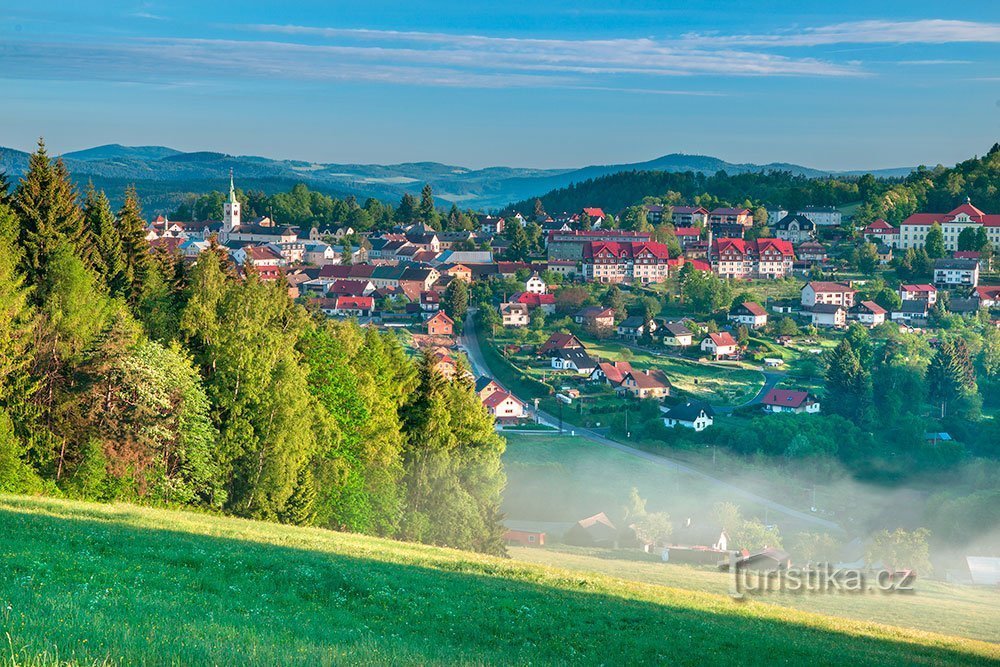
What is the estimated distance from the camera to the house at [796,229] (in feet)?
375

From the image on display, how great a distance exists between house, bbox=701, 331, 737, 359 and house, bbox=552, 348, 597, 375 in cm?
827

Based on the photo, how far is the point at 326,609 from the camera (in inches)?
459

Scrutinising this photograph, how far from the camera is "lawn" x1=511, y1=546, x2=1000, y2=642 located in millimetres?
19516

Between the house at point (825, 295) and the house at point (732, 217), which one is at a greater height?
the house at point (732, 217)

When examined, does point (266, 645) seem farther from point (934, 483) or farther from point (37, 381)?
point (934, 483)

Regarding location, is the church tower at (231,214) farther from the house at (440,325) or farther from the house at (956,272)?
the house at (956,272)

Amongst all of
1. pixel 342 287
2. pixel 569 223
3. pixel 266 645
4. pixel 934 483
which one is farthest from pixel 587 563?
pixel 569 223

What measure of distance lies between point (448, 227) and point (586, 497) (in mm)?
81965

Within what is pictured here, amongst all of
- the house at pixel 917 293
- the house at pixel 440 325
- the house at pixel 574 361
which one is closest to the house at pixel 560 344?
the house at pixel 574 361

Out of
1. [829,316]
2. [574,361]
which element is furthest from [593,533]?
[829,316]

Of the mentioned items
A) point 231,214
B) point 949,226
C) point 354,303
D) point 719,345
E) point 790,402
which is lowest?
point 790,402

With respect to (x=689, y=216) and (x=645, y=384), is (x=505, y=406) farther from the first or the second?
(x=689, y=216)

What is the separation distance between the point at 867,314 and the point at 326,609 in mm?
76770

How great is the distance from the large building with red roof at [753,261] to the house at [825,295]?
14.3 m
